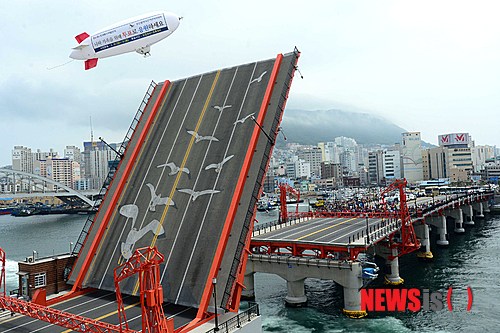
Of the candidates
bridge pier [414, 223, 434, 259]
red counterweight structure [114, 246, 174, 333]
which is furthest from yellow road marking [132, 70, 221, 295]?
bridge pier [414, 223, 434, 259]

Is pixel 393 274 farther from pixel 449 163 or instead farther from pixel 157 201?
pixel 449 163

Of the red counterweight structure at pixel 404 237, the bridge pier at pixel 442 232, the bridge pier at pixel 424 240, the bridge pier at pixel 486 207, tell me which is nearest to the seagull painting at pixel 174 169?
the red counterweight structure at pixel 404 237

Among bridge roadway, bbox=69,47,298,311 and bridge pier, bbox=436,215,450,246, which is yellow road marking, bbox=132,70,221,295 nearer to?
bridge roadway, bbox=69,47,298,311

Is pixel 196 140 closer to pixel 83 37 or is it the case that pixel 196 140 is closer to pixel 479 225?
pixel 83 37

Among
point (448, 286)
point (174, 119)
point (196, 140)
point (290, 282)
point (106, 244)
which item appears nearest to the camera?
point (106, 244)

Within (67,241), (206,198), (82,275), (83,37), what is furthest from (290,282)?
(67,241)

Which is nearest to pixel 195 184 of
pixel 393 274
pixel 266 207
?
pixel 393 274
